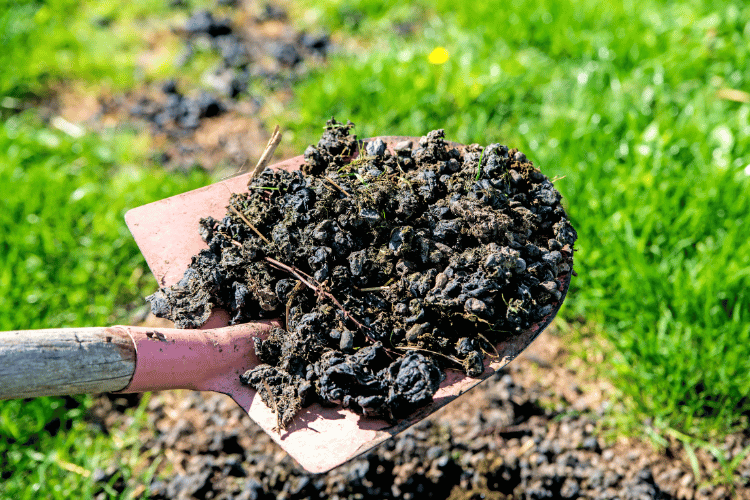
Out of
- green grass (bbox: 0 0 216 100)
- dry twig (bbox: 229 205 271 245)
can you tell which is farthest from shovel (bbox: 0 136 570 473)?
green grass (bbox: 0 0 216 100)

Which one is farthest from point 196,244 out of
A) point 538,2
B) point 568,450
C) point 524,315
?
point 538,2

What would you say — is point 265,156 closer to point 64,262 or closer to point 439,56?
point 64,262

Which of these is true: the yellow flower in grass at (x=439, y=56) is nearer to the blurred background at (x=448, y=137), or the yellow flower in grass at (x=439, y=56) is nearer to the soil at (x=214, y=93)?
the blurred background at (x=448, y=137)

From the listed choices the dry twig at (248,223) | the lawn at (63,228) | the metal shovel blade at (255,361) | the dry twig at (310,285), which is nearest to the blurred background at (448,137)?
the lawn at (63,228)

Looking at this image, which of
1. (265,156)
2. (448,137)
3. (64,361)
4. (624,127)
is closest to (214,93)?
(448,137)

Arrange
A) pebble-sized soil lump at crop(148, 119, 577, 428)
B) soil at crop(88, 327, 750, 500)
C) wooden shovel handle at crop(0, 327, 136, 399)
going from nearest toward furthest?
wooden shovel handle at crop(0, 327, 136, 399), pebble-sized soil lump at crop(148, 119, 577, 428), soil at crop(88, 327, 750, 500)

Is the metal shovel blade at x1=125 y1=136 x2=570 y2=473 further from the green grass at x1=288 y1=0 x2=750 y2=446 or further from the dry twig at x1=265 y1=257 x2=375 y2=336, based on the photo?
the green grass at x1=288 y1=0 x2=750 y2=446
